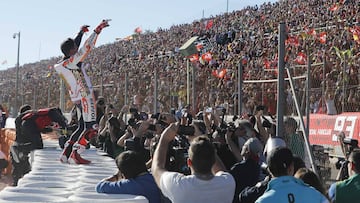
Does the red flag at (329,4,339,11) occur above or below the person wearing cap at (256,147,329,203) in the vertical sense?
above

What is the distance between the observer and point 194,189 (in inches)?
142

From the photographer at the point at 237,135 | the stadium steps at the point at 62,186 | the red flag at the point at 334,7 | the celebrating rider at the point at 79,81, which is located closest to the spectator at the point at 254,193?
the stadium steps at the point at 62,186

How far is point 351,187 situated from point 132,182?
144cm

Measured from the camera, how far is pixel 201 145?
3.62 meters

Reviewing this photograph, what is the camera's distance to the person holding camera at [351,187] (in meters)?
4.04

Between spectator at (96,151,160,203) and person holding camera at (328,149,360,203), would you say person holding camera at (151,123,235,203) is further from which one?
person holding camera at (328,149,360,203)

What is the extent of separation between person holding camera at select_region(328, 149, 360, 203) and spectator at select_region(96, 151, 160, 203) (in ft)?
3.96

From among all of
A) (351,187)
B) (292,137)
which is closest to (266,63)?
(292,137)

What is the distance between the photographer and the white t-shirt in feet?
11.9

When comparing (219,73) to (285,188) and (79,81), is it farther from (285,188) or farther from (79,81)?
(285,188)

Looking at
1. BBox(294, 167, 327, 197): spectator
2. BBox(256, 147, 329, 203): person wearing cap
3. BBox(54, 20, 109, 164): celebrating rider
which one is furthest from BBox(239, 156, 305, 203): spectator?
BBox(54, 20, 109, 164): celebrating rider

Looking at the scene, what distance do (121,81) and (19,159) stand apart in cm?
820

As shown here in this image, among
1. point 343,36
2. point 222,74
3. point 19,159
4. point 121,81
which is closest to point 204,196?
point 19,159

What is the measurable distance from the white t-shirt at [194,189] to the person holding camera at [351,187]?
83cm
